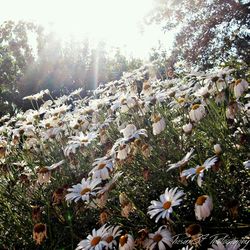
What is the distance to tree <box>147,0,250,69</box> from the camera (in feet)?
35.4

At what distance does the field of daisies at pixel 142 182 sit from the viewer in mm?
1983

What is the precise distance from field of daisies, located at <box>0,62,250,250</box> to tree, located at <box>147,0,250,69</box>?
7127mm

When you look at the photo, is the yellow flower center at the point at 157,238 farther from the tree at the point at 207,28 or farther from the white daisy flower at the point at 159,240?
the tree at the point at 207,28

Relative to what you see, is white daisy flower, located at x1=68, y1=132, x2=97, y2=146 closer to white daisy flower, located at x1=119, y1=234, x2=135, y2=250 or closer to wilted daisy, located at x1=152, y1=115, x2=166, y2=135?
wilted daisy, located at x1=152, y1=115, x2=166, y2=135

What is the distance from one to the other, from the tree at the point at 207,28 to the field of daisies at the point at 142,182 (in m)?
7.13

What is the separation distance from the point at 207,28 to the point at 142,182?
28.4 feet

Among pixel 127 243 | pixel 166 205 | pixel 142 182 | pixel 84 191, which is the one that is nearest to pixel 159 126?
pixel 142 182

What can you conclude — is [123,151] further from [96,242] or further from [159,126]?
[96,242]

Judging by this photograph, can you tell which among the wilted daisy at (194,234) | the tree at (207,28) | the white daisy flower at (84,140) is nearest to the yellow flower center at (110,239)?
the wilted daisy at (194,234)

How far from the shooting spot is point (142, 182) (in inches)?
116

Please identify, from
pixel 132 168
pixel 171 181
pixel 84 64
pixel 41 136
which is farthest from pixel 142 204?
pixel 84 64

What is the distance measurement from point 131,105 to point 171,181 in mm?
939

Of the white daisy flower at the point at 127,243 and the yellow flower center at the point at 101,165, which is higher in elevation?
the yellow flower center at the point at 101,165

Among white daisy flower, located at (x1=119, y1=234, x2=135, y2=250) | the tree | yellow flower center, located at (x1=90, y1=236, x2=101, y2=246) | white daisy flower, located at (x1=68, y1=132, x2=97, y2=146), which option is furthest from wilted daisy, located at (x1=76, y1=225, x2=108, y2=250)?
the tree
